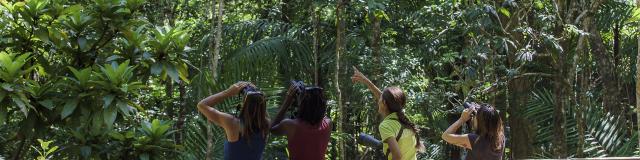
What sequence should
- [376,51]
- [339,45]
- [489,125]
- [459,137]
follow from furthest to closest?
[376,51], [339,45], [459,137], [489,125]

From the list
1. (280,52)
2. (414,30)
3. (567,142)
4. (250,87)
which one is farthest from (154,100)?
(250,87)

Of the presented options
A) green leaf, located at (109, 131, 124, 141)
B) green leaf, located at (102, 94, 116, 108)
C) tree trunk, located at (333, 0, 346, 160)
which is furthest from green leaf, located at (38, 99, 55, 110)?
tree trunk, located at (333, 0, 346, 160)

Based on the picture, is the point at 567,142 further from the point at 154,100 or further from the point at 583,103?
the point at 154,100

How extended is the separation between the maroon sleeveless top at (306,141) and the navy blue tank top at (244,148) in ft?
0.65

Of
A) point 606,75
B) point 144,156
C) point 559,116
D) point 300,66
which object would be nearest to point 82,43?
point 144,156

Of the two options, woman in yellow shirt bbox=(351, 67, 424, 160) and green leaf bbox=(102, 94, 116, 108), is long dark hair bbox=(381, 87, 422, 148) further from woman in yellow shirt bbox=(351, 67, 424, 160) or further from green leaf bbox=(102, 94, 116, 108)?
green leaf bbox=(102, 94, 116, 108)

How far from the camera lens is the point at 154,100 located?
840 centimetres

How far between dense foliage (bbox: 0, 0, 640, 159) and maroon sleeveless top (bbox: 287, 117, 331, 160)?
0.81 m

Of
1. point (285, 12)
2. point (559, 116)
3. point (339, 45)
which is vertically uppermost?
point (285, 12)

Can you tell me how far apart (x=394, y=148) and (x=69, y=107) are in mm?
1540

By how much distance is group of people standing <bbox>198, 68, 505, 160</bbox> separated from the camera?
3328 millimetres

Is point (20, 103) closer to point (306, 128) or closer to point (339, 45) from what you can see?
point (306, 128)

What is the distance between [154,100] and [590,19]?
4.78 m

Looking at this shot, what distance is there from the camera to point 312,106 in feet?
11.4
